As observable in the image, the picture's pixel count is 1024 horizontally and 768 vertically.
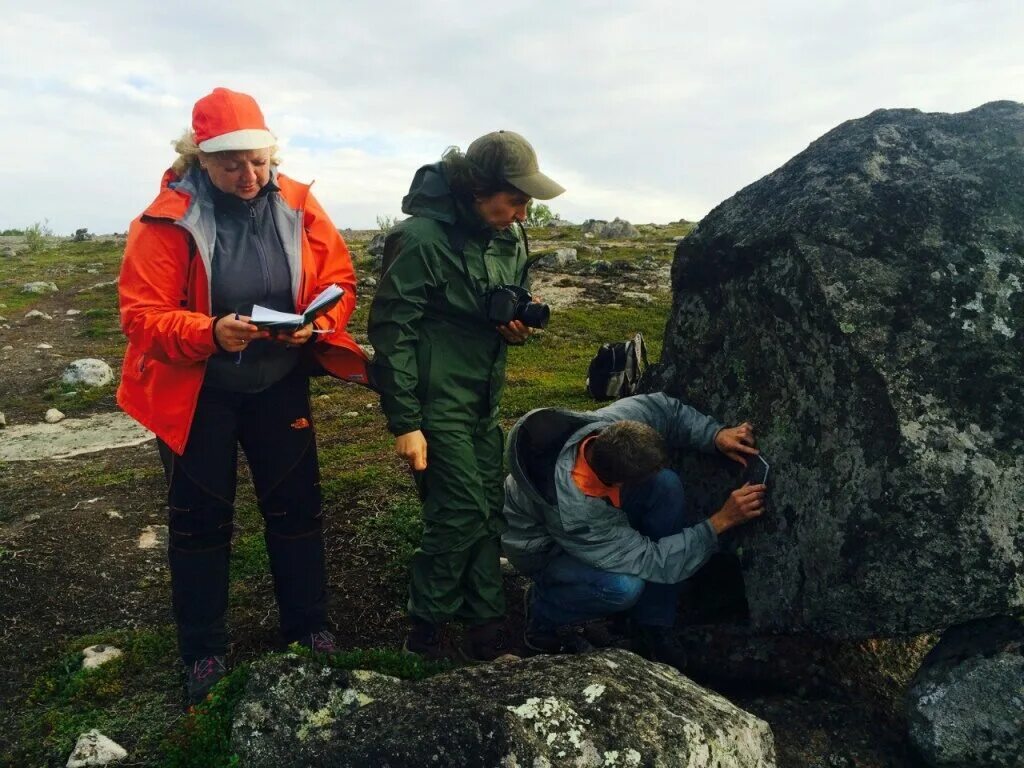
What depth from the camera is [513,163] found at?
4.71 meters

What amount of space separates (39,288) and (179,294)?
22.8 metres

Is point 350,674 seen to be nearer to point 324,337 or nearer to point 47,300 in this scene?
point 324,337

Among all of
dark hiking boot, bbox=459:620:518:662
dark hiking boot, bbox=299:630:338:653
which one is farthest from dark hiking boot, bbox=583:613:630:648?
dark hiking boot, bbox=299:630:338:653

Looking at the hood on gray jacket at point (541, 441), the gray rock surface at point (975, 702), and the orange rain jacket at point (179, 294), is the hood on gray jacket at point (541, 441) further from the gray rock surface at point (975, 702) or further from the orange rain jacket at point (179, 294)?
Answer: the gray rock surface at point (975, 702)

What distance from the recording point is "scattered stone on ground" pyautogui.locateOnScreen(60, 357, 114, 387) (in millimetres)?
12883

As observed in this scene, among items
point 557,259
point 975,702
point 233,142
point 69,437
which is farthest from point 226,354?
point 557,259

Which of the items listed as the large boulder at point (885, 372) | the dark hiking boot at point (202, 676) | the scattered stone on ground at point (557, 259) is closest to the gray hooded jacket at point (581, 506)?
the large boulder at point (885, 372)

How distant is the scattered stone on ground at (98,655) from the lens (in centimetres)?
536

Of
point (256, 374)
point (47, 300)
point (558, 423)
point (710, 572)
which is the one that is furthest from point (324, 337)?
point (47, 300)

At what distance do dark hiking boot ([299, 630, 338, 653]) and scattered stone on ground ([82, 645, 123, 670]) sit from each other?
52.3 inches

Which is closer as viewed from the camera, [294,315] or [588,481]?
[294,315]

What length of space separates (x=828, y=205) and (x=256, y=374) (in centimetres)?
346

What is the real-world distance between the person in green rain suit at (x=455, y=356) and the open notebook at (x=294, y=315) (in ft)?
1.42

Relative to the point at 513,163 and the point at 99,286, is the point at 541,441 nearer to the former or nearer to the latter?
the point at 513,163
